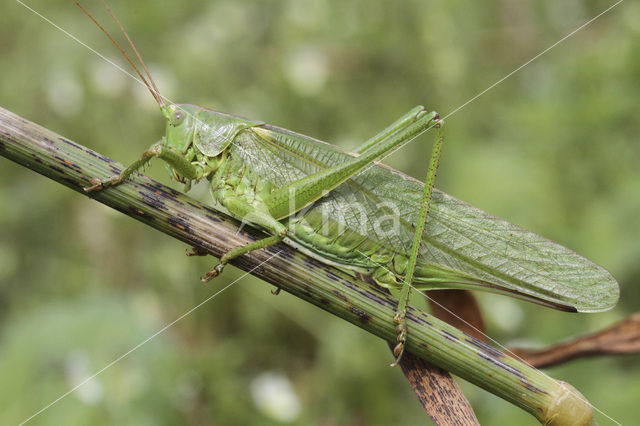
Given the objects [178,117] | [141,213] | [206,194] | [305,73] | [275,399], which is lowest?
[275,399]

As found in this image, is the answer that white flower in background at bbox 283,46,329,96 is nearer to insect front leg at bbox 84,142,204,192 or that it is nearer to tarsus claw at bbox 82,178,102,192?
insect front leg at bbox 84,142,204,192

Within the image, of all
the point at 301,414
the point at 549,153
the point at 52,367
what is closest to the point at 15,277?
the point at 52,367

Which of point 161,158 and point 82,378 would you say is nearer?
point 161,158

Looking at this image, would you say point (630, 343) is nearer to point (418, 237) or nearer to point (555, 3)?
point (418, 237)

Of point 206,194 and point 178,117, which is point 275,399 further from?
point 178,117

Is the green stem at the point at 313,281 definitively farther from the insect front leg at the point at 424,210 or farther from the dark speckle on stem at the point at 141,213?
the insect front leg at the point at 424,210

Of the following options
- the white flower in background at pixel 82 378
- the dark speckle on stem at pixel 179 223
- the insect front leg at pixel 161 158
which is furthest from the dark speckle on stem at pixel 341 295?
the white flower in background at pixel 82 378

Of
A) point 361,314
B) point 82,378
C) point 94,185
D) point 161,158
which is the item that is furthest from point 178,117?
point 82,378
